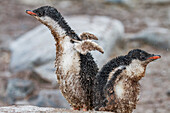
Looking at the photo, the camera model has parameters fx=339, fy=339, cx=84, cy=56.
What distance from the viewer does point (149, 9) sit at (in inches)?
567

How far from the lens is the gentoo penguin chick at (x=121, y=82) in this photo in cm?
298

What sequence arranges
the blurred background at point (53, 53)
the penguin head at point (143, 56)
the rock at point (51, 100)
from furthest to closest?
the blurred background at point (53, 53), the rock at point (51, 100), the penguin head at point (143, 56)

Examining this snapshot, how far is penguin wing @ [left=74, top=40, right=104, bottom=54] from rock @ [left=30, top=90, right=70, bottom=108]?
9.31 ft

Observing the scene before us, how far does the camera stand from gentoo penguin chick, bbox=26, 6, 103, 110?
320 centimetres

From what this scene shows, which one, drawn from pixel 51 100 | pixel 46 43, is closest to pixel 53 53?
pixel 46 43

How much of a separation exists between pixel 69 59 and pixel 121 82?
54 cm

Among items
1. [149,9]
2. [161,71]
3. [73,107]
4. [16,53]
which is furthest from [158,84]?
[149,9]

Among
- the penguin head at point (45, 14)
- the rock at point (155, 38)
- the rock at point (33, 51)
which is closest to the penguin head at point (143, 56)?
the penguin head at point (45, 14)

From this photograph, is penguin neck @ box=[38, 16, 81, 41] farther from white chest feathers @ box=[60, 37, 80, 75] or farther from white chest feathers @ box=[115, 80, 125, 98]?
white chest feathers @ box=[115, 80, 125, 98]

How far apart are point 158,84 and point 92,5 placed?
7.53m

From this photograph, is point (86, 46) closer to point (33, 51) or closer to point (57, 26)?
point (57, 26)

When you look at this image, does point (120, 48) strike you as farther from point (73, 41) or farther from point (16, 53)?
point (73, 41)

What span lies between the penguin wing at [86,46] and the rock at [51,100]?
112 inches

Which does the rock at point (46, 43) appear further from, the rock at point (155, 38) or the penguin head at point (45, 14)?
→ the penguin head at point (45, 14)
